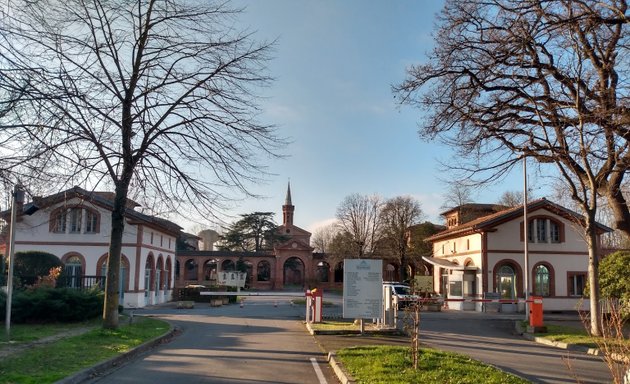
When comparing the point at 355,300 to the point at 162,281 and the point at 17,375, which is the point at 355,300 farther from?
the point at 162,281

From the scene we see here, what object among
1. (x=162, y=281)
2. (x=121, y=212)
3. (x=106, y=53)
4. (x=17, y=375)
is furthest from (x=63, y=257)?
(x=17, y=375)

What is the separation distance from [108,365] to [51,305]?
33.0 feet

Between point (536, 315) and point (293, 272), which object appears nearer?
point (536, 315)

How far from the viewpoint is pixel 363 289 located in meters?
19.5

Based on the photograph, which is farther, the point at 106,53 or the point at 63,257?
the point at 63,257

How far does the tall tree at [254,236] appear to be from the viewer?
282ft

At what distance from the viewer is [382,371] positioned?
414 inches

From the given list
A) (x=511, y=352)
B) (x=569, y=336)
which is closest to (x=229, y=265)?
(x=569, y=336)

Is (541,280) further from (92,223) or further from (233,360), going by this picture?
(233,360)

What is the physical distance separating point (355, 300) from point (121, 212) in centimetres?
814

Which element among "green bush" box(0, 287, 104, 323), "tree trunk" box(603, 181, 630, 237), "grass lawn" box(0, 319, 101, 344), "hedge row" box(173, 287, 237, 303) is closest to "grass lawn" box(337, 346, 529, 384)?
"grass lawn" box(0, 319, 101, 344)

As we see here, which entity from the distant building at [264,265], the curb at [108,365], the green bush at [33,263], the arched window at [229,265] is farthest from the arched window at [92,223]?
the arched window at [229,265]

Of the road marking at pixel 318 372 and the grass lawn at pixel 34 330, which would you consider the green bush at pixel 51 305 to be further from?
the road marking at pixel 318 372

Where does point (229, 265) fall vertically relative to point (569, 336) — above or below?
above
